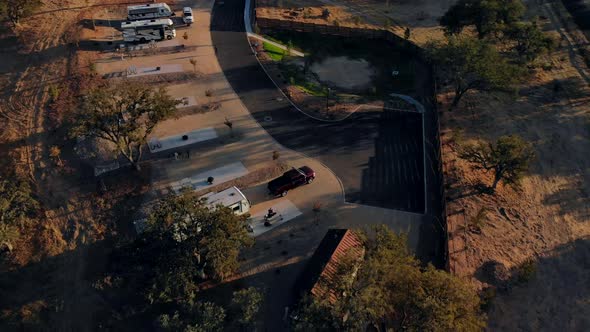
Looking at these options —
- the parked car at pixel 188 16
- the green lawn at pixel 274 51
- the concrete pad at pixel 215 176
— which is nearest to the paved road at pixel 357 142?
the green lawn at pixel 274 51

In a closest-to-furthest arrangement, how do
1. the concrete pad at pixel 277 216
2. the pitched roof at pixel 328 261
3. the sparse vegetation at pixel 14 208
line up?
the pitched roof at pixel 328 261 < the sparse vegetation at pixel 14 208 < the concrete pad at pixel 277 216

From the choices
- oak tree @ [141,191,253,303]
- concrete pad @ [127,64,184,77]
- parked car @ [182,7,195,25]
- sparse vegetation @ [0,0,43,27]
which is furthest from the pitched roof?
sparse vegetation @ [0,0,43,27]

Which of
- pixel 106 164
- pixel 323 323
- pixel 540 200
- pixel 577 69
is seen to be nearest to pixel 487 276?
pixel 540 200

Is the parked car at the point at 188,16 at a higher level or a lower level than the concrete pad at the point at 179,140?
higher

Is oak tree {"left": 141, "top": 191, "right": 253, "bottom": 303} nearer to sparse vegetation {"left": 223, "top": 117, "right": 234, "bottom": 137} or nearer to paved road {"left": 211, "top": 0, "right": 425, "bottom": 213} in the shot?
paved road {"left": 211, "top": 0, "right": 425, "bottom": 213}

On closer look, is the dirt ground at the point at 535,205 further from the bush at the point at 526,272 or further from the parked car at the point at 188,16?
the parked car at the point at 188,16

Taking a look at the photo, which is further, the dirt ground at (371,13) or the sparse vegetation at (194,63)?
the dirt ground at (371,13)

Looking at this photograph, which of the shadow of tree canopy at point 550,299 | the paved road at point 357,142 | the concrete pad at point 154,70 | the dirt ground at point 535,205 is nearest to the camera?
the shadow of tree canopy at point 550,299
